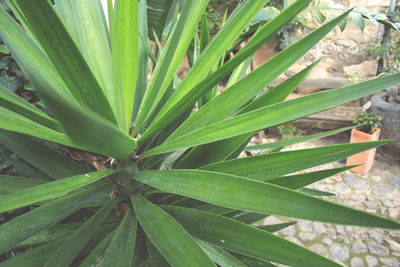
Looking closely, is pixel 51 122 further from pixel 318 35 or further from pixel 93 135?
pixel 318 35

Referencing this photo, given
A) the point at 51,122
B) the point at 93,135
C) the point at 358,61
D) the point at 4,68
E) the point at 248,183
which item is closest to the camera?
the point at 93,135

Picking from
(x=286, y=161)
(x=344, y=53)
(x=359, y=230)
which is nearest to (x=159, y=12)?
(x=286, y=161)

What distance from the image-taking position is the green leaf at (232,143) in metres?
0.58

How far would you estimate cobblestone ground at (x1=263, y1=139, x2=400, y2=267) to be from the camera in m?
1.89

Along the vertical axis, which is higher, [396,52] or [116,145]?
[396,52]

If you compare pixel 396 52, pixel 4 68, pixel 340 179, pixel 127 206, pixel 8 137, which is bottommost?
pixel 340 179

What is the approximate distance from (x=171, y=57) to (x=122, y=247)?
0.41m

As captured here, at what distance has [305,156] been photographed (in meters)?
0.45

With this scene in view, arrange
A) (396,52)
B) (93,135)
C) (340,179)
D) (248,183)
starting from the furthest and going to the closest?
(396,52) < (340,179) < (248,183) < (93,135)

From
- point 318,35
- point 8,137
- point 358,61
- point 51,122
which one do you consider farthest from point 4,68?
point 358,61

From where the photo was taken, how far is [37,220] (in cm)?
45

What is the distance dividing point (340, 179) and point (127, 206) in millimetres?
2543

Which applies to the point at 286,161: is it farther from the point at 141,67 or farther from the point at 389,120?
the point at 389,120

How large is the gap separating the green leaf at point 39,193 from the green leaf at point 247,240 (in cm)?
19
